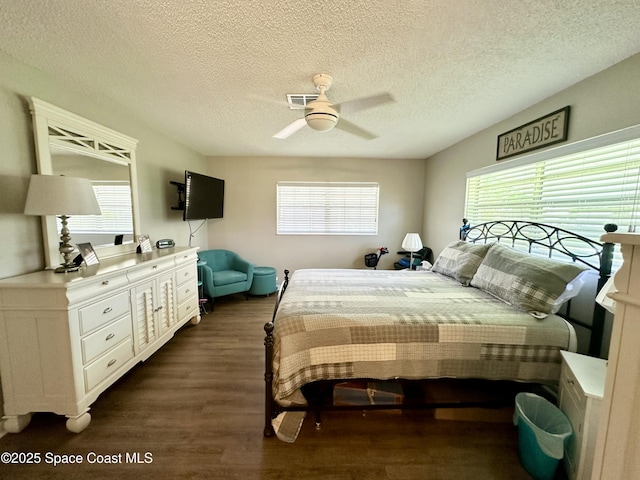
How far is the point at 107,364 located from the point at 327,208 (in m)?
3.60

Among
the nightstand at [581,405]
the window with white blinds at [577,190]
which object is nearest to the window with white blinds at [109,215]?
the nightstand at [581,405]

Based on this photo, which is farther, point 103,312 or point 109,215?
point 109,215

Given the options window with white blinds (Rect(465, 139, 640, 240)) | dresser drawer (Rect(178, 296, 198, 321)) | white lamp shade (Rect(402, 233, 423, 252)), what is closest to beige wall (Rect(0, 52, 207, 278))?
dresser drawer (Rect(178, 296, 198, 321))

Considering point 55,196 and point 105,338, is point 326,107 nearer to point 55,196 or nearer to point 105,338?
point 55,196

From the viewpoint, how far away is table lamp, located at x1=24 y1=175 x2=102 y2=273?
5.20ft

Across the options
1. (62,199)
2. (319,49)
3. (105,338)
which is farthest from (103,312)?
(319,49)

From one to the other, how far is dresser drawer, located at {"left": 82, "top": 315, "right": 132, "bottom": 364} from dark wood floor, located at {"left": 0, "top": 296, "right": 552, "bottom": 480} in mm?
439

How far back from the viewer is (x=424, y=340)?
1602mm

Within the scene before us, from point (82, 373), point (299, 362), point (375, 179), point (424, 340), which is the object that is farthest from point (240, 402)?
point (375, 179)

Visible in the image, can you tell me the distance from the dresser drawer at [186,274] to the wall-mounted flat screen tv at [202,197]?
727 mm

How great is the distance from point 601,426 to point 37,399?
275 centimetres

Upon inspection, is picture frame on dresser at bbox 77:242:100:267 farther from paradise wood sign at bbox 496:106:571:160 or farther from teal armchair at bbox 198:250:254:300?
paradise wood sign at bbox 496:106:571:160

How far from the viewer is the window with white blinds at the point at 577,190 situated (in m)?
1.64

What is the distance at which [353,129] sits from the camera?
297 cm
